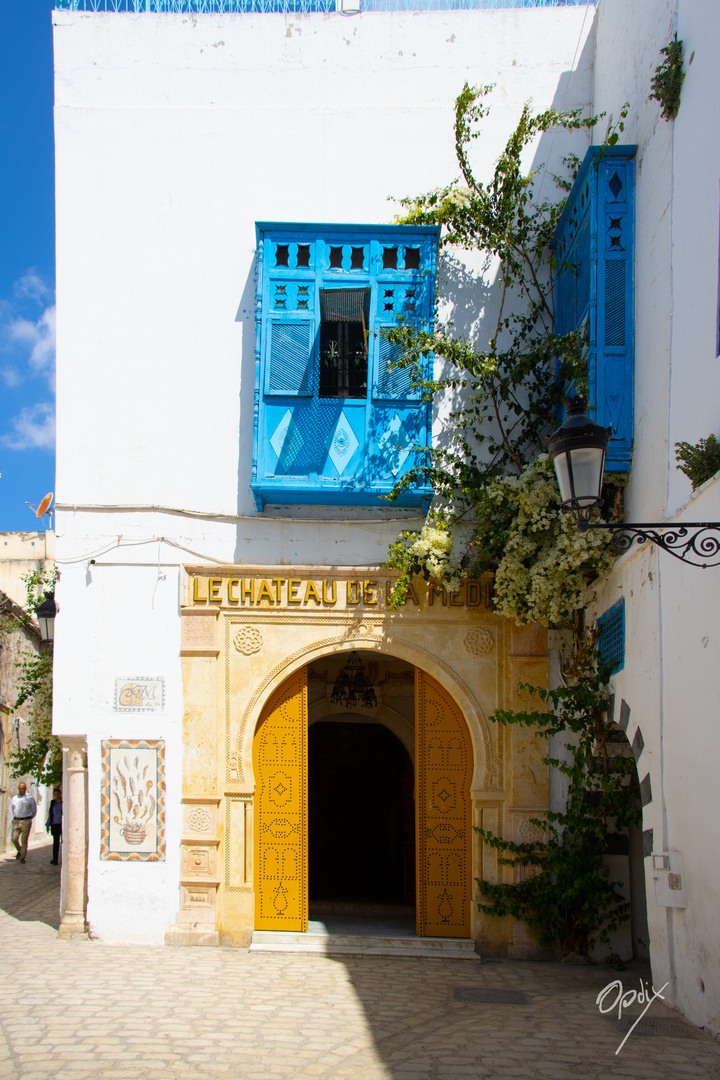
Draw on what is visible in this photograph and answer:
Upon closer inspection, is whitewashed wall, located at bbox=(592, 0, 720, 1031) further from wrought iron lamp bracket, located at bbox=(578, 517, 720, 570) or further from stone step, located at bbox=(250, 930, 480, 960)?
stone step, located at bbox=(250, 930, 480, 960)

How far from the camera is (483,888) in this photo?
7414 millimetres

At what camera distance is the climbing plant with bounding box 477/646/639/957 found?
23.2ft

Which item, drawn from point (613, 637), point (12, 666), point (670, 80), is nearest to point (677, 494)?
point (613, 637)

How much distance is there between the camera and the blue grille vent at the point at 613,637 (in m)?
6.62

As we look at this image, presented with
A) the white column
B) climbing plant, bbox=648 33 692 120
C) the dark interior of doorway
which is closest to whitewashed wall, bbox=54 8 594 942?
the white column

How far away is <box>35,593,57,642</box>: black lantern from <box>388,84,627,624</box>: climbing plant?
9.60ft

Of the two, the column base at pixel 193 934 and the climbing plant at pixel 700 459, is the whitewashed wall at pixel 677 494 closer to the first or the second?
the climbing plant at pixel 700 459

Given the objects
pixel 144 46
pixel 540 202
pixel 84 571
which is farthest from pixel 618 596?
pixel 144 46

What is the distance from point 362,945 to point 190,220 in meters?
6.06

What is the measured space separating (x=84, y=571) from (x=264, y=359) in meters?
2.22

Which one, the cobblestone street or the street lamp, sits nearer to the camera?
the cobblestone street

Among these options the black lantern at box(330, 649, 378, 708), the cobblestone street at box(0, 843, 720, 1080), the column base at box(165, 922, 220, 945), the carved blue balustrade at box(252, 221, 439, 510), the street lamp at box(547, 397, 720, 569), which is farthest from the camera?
the black lantern at box(330, 649, 378, 708)

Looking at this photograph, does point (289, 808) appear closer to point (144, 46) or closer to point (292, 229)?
point (292, 229)

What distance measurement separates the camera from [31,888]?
10500 mm
